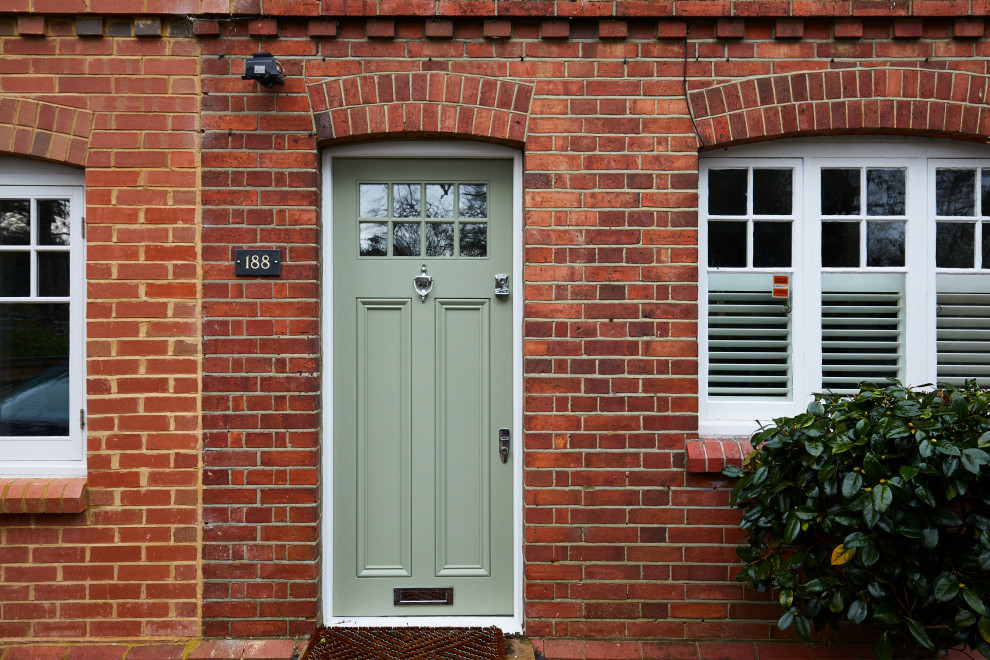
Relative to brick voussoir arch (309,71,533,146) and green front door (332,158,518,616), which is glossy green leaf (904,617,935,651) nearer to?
green front door (332,158,518,616)

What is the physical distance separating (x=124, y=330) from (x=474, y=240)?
1931 mm

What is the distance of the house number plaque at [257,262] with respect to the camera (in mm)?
3459

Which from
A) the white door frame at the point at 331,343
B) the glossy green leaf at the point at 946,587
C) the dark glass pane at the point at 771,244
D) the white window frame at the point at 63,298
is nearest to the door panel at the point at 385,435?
the white door frame at the point at 331,343

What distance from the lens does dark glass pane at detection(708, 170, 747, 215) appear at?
3682mm

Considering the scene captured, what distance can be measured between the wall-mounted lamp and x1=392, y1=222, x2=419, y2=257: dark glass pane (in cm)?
98

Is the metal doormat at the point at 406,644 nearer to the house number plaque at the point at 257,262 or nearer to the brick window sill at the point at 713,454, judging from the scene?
the brick window sill at the point at 713,454

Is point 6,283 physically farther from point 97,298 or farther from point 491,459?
point 491,459

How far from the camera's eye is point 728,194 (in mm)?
3686

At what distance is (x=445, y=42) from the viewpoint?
3482mm

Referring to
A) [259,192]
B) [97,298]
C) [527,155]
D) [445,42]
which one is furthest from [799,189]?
[97,298]

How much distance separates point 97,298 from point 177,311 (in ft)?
1.39

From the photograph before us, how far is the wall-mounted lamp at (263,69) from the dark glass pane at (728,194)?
94.3 inches

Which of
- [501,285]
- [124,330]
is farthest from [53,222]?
[501,285]

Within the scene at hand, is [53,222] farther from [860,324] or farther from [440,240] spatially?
[860,324]
